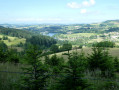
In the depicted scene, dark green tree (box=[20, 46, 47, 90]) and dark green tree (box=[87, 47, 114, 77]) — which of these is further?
dark green tree (box=[87, 47, 114, 77])

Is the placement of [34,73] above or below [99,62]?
above

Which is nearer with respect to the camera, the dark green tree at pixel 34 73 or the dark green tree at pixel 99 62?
the dark green tree at pixel 34 73

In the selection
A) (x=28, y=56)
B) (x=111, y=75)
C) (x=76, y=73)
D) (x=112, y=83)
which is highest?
(x=28, y=56)

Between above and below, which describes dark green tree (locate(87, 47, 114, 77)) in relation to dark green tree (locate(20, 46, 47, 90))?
below

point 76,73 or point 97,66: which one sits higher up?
point 76,73

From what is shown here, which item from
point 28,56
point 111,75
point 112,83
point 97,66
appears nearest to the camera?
point 28,56

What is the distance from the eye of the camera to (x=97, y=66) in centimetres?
881

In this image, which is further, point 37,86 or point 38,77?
point 38,77

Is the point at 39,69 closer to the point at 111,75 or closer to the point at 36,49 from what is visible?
the point at 36,49

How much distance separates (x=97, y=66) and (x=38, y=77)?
591 centimetres

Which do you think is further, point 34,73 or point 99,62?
point 99,62

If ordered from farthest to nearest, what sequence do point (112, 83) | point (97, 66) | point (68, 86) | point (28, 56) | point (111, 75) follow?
point (97, 66), point (111, 75), point (112, 83), point (28, 56), point (68, 86)

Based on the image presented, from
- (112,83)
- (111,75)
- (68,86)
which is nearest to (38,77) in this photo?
(68,86)

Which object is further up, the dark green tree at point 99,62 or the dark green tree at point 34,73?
the dark green tree at point 34,73
